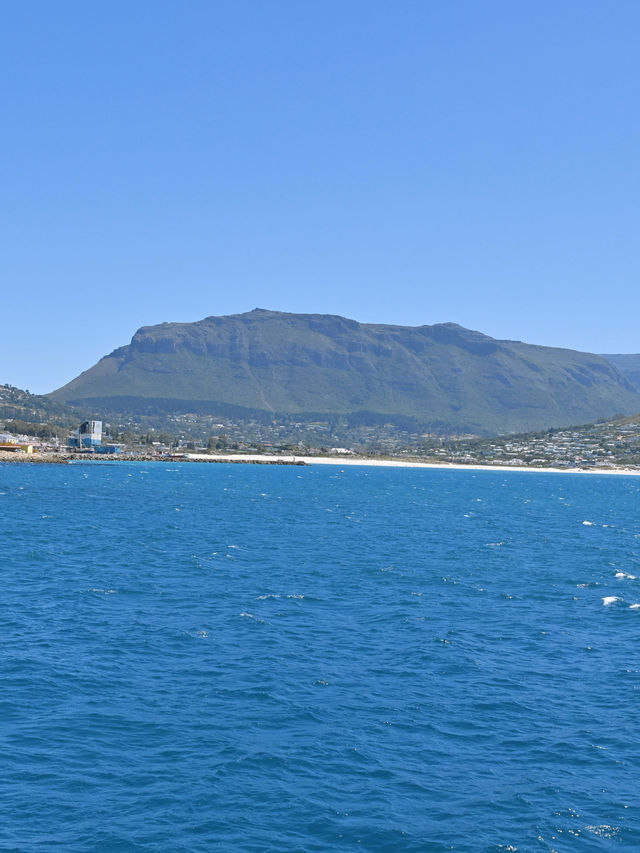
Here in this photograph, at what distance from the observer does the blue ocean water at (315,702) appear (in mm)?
21141

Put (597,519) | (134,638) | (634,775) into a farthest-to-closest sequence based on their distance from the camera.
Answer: (597,519), (134,638), (634,775)

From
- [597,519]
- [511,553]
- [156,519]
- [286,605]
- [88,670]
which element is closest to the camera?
[88,670]

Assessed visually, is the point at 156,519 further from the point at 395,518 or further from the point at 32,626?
the point at 32,626

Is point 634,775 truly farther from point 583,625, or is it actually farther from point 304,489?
point 304,489

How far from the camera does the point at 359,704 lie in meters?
29.4

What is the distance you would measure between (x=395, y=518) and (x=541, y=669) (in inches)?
2675

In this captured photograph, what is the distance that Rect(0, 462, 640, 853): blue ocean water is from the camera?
69.4 ft

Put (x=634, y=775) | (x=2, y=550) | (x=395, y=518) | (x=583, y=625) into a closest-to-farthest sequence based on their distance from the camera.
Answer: (x=634, y=775) → (x=583, y=625) → (x=2, y=550) → (x=395, y=518)

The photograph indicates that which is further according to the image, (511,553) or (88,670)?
(511,553)

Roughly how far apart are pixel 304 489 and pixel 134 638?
124m

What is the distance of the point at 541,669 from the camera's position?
1358 inches

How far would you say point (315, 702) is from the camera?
29531 mm

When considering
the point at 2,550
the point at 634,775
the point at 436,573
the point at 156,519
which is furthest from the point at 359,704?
the point at 156,519

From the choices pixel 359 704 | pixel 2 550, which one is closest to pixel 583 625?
pixel 359 704
